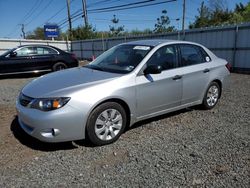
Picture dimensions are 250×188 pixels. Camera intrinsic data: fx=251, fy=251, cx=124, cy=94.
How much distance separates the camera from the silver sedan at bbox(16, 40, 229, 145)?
139 inches

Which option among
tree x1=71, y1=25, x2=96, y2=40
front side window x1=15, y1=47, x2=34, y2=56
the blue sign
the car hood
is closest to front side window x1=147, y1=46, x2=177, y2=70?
the car hood

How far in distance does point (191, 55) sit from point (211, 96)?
115 centimetres

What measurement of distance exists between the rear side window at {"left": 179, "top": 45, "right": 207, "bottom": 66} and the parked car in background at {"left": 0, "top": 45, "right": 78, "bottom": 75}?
7.80 m

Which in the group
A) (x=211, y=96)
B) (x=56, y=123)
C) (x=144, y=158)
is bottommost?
(x=144, y=158)

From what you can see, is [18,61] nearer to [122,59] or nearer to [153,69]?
[122,59]

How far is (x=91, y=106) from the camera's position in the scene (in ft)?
11.8

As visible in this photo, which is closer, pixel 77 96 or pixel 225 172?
pixel 225 172

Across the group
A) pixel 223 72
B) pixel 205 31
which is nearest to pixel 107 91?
pixel 223 72

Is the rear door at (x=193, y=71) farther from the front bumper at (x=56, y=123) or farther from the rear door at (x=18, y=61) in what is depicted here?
the rear door at (x=18, y=61)

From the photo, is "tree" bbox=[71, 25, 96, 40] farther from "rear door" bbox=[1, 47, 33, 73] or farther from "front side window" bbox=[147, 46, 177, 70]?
"front side window" bbox=[147, 46, 177, 70]

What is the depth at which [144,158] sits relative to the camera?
3516mm

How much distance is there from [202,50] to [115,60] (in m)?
2.06

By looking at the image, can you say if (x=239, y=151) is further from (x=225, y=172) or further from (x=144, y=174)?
(x=144, y=174)

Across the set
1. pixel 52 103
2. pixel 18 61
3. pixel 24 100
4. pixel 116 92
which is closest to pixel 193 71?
pixel 116 92
